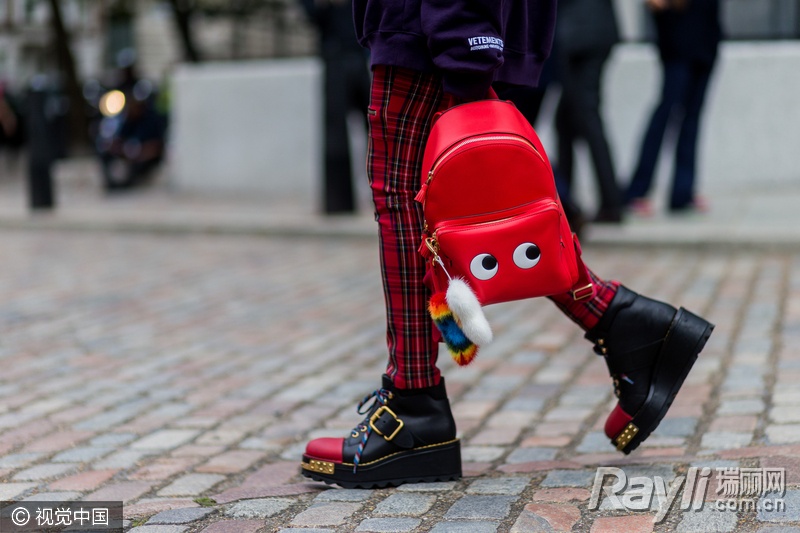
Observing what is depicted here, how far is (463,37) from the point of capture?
249cm

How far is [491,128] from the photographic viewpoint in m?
2.53

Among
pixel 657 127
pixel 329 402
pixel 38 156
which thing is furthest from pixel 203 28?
pixel 329 402

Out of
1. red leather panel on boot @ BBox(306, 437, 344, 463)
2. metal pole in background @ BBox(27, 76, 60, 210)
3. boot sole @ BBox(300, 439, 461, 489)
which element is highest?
red leather panel on boot @ BBox(306, 437, 344, 463)

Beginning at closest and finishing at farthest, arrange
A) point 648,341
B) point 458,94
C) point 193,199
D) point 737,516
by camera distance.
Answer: point 737,516
point 458,94
point 648,341
point 193,199

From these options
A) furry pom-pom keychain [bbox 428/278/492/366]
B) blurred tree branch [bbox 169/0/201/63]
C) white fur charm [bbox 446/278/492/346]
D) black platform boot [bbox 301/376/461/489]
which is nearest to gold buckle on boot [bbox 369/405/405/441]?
black platform boot [bbox 301/376/461/489]

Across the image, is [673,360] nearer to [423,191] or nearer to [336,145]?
[423,191]

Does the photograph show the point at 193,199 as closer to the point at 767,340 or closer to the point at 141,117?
the point at 141,117

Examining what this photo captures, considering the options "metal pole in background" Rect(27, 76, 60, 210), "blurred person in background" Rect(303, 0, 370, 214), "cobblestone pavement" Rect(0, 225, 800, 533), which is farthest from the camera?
"metal pole in background" Rect(27, 76, 60, 210)


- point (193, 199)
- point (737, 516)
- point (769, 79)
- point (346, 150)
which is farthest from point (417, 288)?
point (193, 199)

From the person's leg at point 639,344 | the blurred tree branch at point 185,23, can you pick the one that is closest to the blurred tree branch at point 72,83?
the blurred tree branch at point 185,23

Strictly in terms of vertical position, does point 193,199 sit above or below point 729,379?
below

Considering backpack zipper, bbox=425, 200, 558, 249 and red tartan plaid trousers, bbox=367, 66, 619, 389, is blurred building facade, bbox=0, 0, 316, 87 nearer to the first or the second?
red tartan plaid trousers, bbox=367, 66, 619, 389

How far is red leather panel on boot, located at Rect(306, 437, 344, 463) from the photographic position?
2.82 m

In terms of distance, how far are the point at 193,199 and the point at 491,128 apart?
9.38 m
